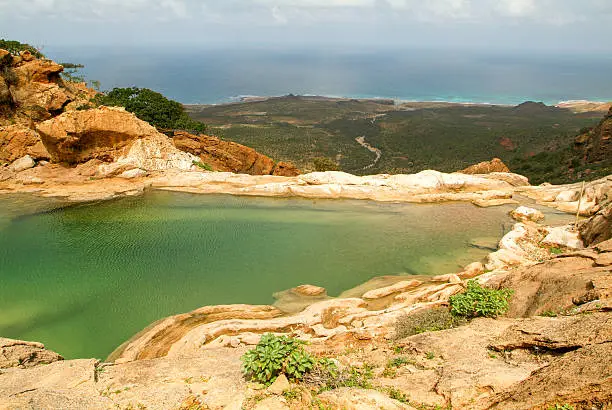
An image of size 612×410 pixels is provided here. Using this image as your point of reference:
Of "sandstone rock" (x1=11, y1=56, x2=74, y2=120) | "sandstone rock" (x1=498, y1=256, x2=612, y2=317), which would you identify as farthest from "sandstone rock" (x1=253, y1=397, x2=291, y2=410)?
"sandstone rock" (x1=11, y1=56, x2=74, y2=120)

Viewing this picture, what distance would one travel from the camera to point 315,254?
21.3m

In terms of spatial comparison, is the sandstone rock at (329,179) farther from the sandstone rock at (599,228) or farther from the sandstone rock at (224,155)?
the sandstone rock at (599,228)

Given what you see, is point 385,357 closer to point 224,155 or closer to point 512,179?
point 512,179

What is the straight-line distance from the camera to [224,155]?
38531mm

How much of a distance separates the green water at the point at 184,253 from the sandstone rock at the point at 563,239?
3.11 m

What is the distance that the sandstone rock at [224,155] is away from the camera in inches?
1500

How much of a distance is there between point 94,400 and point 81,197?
23686 mm

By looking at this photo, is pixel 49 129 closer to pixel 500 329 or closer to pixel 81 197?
pixel 81 197

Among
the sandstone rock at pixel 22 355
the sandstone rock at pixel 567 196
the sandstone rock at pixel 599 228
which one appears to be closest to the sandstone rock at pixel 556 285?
the sandstone rock at pixel 599 228

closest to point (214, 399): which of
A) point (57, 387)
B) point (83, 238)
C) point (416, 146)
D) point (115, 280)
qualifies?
point (57, 387)

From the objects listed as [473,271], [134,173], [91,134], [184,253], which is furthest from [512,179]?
[91,134]

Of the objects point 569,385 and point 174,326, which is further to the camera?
point 174,326

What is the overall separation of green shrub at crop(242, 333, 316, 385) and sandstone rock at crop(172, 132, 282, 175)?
102 feet

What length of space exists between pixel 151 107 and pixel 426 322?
37080mm
